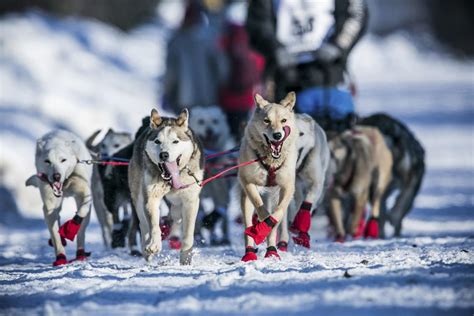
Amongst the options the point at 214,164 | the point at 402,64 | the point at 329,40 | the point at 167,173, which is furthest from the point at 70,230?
the point at 402,64

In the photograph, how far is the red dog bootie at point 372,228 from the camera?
26.0 ft

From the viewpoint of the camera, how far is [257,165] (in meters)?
6.13

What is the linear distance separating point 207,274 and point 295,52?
3.48 meters

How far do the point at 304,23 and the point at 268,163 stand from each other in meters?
2.50

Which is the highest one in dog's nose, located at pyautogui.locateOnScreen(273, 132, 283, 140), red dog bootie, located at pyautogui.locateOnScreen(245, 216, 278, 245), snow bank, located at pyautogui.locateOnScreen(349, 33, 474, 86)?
snow bank, located at pyautogui.locateOnScreen(349, 33, 474, 86)

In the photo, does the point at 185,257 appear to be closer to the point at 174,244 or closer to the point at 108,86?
the point at 174,244

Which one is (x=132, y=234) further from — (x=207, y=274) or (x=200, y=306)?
(x=200, y=306)

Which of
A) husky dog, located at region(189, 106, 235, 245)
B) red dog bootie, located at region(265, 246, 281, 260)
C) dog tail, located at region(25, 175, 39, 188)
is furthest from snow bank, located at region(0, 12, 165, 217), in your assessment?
red dog bootie, located at region(265, 246, 281, 260)

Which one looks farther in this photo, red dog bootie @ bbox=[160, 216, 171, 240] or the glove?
the glove

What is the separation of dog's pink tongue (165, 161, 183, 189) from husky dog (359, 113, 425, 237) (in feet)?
9.34

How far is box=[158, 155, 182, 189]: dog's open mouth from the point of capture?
233 inches

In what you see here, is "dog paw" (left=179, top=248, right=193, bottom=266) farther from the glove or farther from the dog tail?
the glove

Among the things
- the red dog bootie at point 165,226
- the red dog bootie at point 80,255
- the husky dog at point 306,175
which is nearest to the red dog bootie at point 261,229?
the husky dog at point 306,175

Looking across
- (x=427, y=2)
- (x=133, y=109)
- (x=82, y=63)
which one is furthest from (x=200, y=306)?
(x=427, y=2)
